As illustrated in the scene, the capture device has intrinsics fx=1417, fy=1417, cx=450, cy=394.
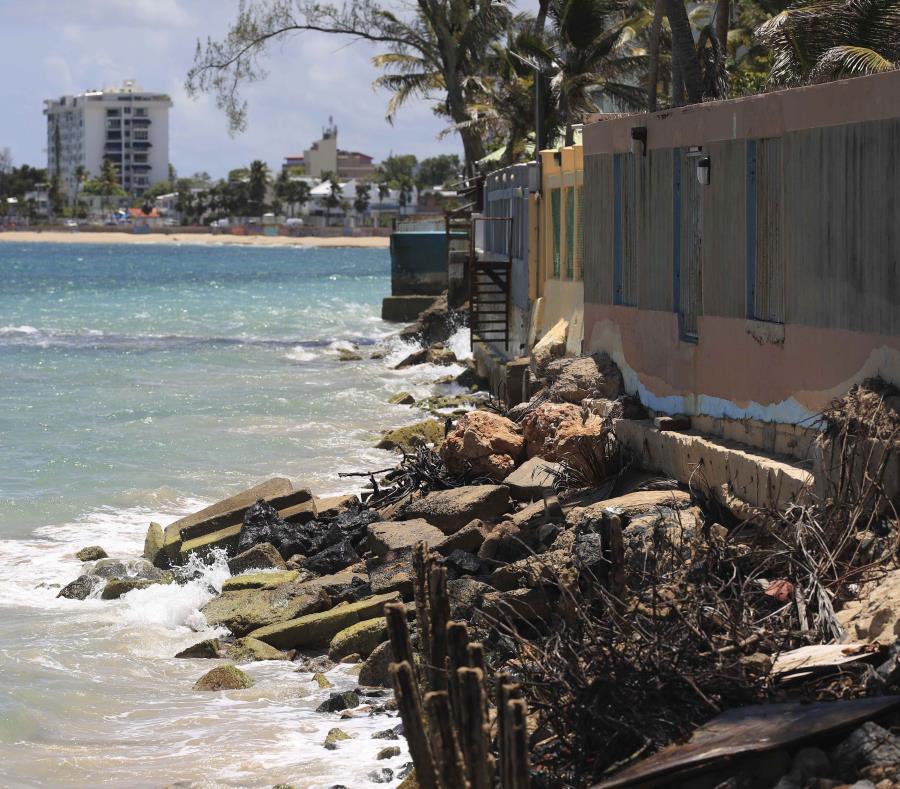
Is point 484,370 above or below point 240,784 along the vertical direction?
above

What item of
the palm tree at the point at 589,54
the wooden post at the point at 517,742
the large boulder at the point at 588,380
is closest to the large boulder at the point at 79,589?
the large boulder at the point at 588,380

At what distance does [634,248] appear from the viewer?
12977 millimetres

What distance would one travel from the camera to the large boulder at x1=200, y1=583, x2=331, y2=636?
10.8 meters

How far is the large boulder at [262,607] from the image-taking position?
1077 cm

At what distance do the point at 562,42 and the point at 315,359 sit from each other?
30.4ft

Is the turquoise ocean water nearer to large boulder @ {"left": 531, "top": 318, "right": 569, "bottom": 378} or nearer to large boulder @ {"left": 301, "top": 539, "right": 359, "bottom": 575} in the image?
large boulder @ {"left": 301, "top": 539, "right": 359, "bottom": 575}

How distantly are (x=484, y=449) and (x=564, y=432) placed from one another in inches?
39.1

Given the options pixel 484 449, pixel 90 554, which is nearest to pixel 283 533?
pixel 90 554

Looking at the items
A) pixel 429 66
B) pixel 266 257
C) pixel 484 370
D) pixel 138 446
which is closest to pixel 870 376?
pixel 138 446

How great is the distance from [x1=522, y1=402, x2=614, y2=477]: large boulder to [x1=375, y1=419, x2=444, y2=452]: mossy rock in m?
4.46

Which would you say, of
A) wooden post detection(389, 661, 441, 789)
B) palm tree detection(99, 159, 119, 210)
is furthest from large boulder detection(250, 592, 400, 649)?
palm tree detection(99, 159, 119, 210)

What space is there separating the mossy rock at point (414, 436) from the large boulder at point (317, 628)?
7488mm

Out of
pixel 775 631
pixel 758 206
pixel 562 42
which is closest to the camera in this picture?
pixel 775 631

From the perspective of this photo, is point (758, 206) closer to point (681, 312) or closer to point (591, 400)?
point (681, 312)
